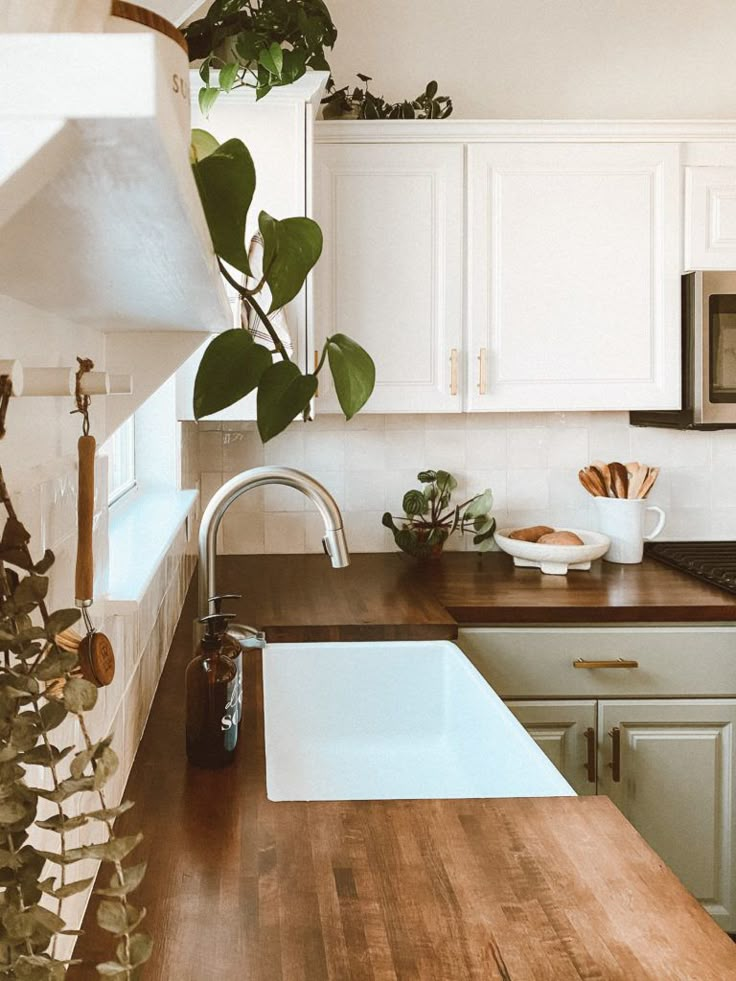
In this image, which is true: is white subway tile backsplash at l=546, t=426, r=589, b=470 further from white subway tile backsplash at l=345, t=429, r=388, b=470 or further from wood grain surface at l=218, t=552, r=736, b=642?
white subway tile backsplash at l=345, t=429, r=388, b=470

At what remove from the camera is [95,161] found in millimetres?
302

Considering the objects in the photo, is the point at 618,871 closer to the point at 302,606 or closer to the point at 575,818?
the point at 575,818

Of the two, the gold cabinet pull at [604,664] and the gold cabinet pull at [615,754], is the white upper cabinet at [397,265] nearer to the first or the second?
the gold cabinet pull at [604,664]

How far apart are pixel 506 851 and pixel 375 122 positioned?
2.04 meters

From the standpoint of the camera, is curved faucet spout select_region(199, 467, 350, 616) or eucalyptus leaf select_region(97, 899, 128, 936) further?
curved faucet spout select_region(199, 467, 350, 616)

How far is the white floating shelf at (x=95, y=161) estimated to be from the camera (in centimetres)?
27

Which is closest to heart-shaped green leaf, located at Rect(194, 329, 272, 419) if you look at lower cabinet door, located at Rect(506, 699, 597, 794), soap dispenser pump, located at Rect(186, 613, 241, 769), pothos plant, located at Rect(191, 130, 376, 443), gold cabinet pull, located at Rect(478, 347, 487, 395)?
pothos plant, located at Rect(191, 130, 376, 443)

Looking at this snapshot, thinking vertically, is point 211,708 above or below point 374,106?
below

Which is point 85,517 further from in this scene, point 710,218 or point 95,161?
point 710,218

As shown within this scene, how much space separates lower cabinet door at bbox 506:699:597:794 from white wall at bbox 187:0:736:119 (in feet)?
5.85

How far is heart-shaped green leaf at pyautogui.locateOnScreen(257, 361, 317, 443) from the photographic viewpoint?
74 cm

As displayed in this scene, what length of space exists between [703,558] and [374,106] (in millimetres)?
1577

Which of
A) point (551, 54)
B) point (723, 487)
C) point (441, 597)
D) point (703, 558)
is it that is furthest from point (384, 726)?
point (551, 54)

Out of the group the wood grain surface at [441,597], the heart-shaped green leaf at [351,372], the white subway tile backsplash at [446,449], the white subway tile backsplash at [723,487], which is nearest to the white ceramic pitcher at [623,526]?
the wood grain surface at [441,597]
